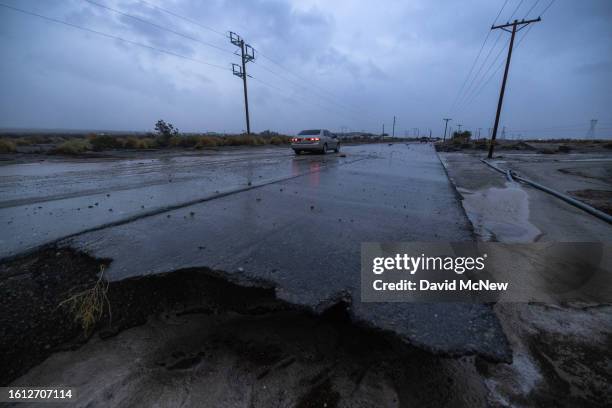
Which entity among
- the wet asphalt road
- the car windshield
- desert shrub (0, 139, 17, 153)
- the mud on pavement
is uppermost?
the car windshield

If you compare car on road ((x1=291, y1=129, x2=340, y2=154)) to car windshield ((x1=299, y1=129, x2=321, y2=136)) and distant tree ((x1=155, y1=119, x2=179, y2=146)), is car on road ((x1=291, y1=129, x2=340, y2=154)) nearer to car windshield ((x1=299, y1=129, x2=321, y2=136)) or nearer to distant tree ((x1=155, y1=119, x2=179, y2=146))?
car windshield ((x1=299, y1=129, x2=321, y2=136))

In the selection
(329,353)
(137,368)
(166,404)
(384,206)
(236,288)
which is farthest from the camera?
(384,206)

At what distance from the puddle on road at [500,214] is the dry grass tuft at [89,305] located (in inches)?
160

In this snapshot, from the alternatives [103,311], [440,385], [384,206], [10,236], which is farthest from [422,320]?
[10,236]

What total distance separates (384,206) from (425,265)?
A: 2269 millimetres

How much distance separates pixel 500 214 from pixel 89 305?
18.5ft

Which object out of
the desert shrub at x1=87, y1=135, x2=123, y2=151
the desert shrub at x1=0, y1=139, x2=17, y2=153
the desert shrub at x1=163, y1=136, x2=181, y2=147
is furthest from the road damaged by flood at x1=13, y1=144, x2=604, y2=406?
the desert shrub at x1=163, y1=136, x2=181, y2=147

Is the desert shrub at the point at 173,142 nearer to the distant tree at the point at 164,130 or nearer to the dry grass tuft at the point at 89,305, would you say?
the distant tree at the point at 164,130

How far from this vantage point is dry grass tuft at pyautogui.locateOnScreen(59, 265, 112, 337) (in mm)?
1926

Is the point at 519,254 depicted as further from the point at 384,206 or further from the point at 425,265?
the point at 384,206

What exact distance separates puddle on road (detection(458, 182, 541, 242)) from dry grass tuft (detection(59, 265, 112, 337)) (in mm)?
4072

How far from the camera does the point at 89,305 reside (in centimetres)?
204

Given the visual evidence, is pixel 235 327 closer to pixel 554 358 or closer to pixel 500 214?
pixel 554 358

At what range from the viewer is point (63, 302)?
2029 millimetres
